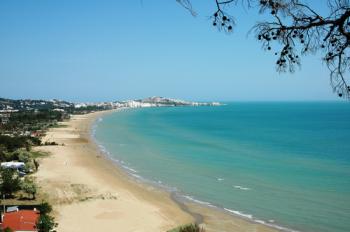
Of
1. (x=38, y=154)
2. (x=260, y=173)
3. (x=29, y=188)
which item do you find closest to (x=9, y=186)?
(x=29, y=188)

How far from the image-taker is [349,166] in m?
38.5

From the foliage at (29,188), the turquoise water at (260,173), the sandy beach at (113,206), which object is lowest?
the sandy beach at (113,206)

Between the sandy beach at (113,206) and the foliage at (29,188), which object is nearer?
the sandy beach at (113,206)

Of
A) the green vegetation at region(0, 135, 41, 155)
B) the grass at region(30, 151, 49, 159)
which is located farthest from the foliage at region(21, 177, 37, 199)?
the grass at region(30, 151, 49, 159)

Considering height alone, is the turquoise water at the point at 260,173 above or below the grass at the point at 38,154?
above

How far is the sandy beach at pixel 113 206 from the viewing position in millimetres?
20938

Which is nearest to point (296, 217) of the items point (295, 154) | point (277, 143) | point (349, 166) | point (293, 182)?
point (293, 182)

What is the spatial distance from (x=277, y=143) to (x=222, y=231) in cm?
4006

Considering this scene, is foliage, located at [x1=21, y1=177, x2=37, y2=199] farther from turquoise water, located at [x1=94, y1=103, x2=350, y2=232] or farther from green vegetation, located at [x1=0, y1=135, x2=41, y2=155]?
green vegetation, located at [x1=0, y1=135, x2=41, y2=155]

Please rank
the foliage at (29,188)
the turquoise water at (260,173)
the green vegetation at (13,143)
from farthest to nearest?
the green vegetation at (13,143) < the foliage at (29,188) < the turquoise water at (260,173)

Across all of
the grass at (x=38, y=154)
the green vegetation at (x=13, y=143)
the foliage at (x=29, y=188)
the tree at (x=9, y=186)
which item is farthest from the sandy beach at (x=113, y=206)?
the green vegetation at (x=13, y=143)

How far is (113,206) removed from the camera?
2448 centimetres

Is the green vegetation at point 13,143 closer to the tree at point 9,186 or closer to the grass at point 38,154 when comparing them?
the grass at point 38,154

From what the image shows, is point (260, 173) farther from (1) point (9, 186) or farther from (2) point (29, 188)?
(1) point (9, 186)
